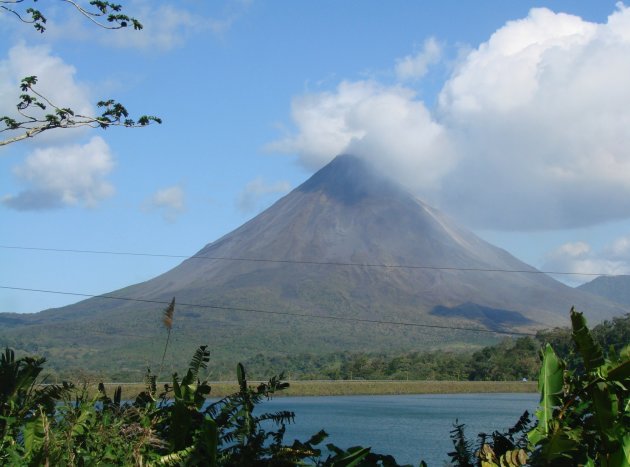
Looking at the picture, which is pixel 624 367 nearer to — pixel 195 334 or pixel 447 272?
pixel 195 334

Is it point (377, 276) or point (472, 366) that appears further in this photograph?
point (377, 276)

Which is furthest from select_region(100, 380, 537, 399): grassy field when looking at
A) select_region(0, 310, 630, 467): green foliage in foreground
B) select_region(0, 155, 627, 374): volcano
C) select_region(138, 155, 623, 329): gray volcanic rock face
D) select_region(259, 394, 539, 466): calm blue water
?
select_region(138, 155, 623, 329): gray volcanic rock face

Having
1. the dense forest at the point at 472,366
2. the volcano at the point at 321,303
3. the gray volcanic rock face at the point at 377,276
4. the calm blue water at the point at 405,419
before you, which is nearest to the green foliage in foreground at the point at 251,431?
the calm blue water at the point at 405,419

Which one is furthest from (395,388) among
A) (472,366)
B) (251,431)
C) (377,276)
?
(377,276)

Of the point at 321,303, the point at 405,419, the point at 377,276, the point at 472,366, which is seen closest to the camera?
the point at 405,419

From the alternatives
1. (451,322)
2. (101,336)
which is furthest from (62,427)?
(451,322)

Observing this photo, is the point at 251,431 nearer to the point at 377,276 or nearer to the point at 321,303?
the point at 321,303
